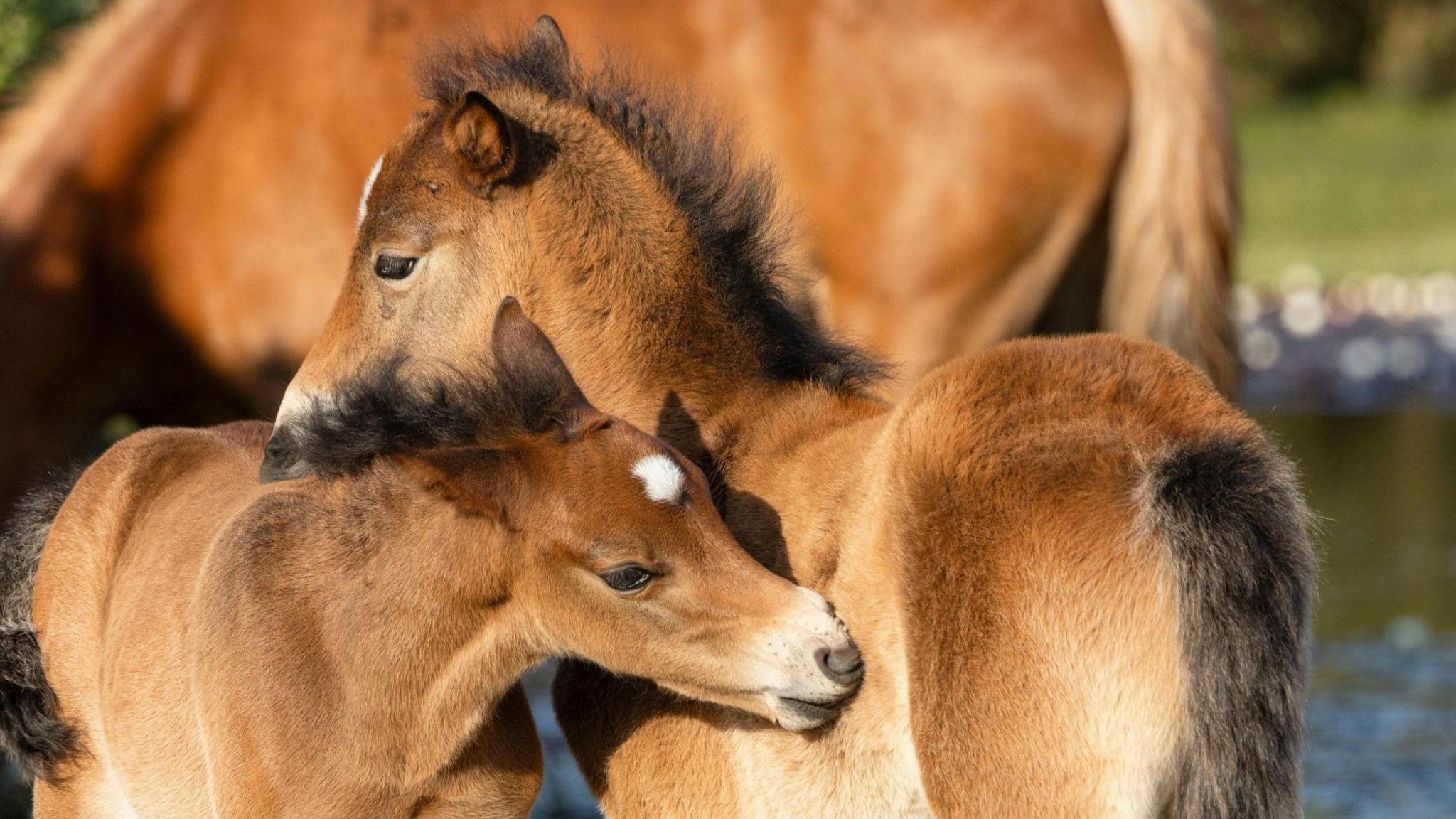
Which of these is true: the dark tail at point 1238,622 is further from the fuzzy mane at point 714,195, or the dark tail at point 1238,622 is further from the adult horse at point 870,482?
the fuzzy mane at point 714,195

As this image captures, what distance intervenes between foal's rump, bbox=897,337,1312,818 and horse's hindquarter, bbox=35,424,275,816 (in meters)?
1.48

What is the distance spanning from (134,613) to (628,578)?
117cm

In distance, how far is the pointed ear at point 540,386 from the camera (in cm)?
301

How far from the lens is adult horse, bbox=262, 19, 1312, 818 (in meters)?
2.64

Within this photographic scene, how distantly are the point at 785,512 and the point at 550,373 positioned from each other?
0.51 m

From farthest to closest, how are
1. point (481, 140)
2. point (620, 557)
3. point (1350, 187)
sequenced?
point (1350, 187) < point (481, 140) < point (620, 557)

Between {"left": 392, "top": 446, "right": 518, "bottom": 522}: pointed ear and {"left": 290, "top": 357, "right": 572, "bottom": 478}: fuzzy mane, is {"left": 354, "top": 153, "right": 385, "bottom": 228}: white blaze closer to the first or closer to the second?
{"left": 290, "top": 357, "right": 572, "bottom": 478}: fuzzy mane

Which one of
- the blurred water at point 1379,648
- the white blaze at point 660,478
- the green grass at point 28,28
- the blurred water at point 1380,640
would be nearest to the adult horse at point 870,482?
the white blaze at point 660,478

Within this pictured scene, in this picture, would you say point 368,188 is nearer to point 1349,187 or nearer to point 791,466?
point 791,466

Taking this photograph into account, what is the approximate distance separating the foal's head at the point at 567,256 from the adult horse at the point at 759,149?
86.5 inches

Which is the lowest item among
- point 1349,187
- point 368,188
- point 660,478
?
point 1349,187

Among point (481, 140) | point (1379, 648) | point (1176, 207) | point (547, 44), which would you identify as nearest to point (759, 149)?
point (1176, 207)

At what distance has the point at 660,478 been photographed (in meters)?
2.94

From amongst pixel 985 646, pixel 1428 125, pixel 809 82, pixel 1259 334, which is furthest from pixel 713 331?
pixel 1428 125
